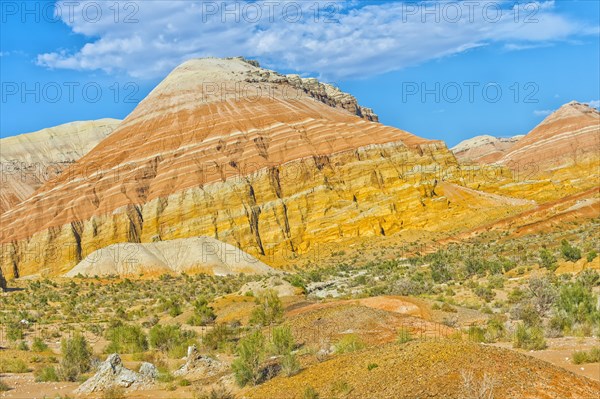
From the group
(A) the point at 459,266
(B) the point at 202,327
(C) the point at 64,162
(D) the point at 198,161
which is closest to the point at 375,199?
(D) the point at 198,161

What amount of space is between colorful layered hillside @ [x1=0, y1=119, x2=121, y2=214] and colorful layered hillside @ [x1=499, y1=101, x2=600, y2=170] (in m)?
83.2

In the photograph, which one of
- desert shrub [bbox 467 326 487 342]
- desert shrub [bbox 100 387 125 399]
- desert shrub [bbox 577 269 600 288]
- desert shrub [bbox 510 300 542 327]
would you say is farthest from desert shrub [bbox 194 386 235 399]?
desert shrub [bbox 577 269 600 288]

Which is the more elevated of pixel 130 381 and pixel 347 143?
pixel 347 143

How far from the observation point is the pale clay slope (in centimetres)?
5088

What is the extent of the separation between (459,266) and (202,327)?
58.0 feet

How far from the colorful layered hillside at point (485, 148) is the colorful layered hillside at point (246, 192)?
7881cm

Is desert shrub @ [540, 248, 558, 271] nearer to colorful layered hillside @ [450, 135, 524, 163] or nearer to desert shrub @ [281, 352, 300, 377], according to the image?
desert shrub @ [281, 352, 300, 377]

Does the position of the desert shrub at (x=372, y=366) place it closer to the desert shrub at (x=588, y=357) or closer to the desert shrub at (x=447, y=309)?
the desert shrub at (x=588, y=357)

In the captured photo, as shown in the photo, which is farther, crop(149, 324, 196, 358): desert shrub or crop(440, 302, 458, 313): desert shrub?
crop(440, 302, 458, 313): desert shrub

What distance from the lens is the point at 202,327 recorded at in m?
23.7

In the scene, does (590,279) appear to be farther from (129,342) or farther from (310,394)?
(310,394)

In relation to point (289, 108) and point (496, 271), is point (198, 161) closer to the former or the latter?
point (289, 108)

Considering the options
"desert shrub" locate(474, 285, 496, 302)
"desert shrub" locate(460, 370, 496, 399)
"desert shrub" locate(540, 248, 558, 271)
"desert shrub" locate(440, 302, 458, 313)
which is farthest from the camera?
"desert shrub" locate(540, 248, 558, 271)

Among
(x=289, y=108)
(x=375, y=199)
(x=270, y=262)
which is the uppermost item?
(x=289, y=108)
